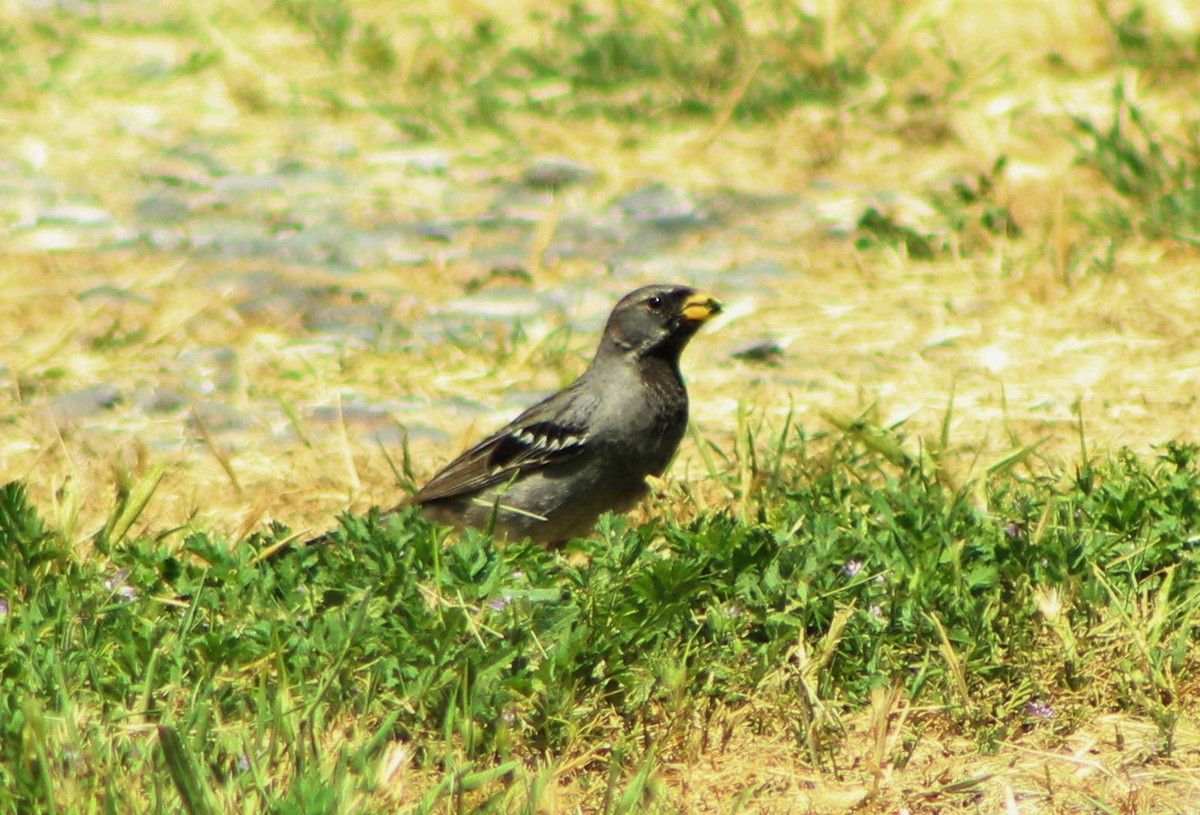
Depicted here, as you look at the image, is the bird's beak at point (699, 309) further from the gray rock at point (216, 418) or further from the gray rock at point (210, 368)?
the gray rock at point (210, 368)

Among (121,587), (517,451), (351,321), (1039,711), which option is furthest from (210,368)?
(1039,711)

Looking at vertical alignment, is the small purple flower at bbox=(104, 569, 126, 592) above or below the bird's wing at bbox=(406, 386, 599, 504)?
above

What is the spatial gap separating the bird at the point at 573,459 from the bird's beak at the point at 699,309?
9.2 inches

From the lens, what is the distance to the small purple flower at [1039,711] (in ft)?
13.1

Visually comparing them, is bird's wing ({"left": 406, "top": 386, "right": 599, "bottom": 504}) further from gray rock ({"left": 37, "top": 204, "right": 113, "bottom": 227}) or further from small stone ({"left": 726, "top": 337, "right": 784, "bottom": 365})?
gray rock ({"left": 37, "top": 204, "right": 113, "bottom": 227})

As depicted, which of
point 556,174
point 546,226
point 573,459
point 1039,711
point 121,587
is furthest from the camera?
point 556,174

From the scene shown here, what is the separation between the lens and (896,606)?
163 inches

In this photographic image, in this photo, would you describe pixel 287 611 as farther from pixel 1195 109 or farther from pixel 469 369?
pixel 1195 109

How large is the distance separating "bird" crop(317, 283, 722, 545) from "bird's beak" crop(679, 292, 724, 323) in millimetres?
233

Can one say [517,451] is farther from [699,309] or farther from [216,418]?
[216,418]

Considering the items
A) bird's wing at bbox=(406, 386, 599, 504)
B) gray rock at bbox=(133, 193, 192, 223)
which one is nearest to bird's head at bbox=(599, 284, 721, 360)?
bird's wing at bbox=(406, 386, 599, 504)

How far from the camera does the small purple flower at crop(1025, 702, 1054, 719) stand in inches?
157

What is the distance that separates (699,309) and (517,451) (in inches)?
33.5

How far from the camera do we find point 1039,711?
3.99 meters
